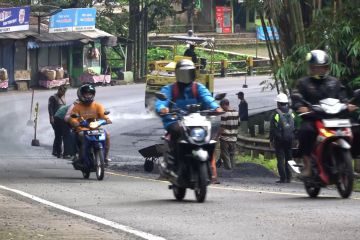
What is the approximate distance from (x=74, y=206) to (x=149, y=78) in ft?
92.1

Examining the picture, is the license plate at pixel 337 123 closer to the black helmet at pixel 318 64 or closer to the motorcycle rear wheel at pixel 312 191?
the black helmet at pixel 318 64

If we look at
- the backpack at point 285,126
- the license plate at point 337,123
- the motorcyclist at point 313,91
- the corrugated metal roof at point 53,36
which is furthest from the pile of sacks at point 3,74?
the license plate at point 337,123

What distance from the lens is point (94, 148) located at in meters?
19.6

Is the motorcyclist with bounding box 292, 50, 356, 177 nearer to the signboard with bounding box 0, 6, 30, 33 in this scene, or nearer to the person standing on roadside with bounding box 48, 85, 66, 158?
the person standing on roadside with bounding box 48, 85, 66, 158

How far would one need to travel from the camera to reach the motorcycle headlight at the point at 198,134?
524 inches

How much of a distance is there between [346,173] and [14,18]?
40891 millimetres

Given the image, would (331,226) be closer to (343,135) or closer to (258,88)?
(343,135)

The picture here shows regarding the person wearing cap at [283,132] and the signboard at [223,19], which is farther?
the signboard at [223,19]

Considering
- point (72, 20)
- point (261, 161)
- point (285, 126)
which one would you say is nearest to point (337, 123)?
point (285, 126)

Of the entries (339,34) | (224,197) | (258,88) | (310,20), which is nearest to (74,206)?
(224,197)

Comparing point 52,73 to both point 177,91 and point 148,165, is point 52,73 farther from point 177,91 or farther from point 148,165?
point 177,91

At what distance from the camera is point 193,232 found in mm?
10523

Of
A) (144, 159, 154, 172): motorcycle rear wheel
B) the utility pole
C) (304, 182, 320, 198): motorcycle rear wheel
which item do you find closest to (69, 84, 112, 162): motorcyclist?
(144, 159, 154, 172): motorcycle rear wheel

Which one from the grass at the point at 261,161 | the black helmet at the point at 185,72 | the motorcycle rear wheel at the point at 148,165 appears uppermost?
the black helmet at the point at 185,72
